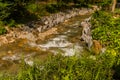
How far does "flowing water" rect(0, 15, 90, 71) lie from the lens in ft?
46.7

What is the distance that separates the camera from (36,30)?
20.1 meters

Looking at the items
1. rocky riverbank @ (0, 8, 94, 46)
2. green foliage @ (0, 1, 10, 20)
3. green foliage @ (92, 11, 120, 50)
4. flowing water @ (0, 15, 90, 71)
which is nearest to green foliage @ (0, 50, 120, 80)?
flowing water @ (0, 15, 90, 71)

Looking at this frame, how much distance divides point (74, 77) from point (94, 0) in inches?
1218

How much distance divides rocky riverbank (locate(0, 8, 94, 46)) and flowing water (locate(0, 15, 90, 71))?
1.79 feet

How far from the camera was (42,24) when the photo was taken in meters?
21.7

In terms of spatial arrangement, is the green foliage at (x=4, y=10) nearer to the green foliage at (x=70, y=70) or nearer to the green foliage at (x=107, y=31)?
the green foliage at (x=107, y=31)

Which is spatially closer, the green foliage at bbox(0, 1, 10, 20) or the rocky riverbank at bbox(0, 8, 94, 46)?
the rocky riverbank at bbox(0, 8, 94, 46)

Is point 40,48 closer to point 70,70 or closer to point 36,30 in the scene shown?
point 36,30

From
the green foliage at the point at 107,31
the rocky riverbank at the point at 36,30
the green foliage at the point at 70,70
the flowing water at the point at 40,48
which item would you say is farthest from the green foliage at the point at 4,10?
the green foliage at the point at 70,70

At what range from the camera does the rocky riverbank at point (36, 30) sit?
17.9 metres

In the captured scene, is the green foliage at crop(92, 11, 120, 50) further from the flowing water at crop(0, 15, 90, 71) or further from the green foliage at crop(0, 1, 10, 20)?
the green foliage at crop(0, 1, 10, 20)

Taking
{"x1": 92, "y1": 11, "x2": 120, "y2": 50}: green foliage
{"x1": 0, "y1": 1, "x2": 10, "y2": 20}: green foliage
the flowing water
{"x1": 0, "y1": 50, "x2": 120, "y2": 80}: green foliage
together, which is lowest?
the flowing water

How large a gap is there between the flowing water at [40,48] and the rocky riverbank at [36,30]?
55 cm

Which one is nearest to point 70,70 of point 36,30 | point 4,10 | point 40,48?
point 40,48
